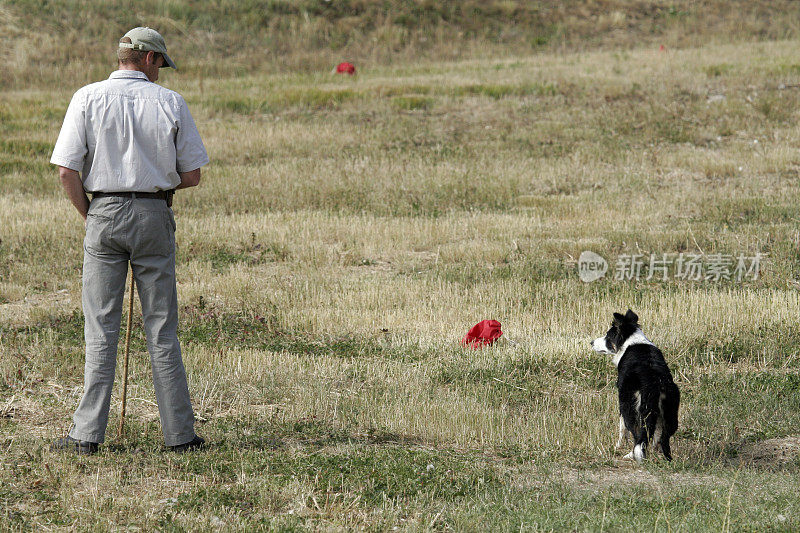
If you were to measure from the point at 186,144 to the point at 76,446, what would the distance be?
2.10 m

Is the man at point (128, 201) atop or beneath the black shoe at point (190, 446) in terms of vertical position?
atop

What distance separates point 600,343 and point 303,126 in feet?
54.6

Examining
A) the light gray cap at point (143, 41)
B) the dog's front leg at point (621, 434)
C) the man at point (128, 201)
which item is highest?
the light gray cap at point (143, 41)

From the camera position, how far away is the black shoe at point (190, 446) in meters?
5.69

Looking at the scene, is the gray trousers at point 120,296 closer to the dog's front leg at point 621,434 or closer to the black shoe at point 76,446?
the black shoe at point 76,446

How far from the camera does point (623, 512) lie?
4801 millimetres

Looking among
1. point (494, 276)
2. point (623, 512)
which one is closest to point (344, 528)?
point (623, 512)

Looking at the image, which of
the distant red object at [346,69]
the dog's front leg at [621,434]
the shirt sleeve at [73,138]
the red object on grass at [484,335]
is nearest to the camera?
the shirt sleeve at [73,138]

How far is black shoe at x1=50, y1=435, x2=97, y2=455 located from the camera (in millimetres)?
5590

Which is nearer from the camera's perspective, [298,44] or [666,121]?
[666,121]

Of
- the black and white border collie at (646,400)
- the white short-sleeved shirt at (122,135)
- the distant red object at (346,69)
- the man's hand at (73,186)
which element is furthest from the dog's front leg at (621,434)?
the distant red object at (346,69)

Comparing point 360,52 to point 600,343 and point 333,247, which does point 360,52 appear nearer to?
point 333,247

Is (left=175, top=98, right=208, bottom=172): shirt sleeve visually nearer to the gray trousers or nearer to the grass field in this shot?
the gray trousers

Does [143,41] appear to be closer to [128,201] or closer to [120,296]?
[128,201]
